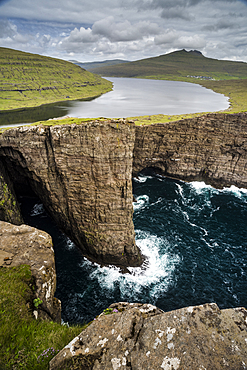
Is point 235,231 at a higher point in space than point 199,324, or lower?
lower

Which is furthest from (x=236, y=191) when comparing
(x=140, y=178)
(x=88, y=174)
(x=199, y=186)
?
(x=88, y=174)

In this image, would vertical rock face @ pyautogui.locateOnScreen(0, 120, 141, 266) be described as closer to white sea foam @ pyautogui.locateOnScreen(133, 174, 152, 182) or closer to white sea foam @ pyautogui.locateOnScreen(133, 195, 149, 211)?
white sea foam @ pyautogui.locateOnScreen(133, 195, 149, 211)

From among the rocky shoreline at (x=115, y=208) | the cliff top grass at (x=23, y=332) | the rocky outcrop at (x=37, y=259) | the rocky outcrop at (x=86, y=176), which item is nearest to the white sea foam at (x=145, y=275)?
the rocky outcrop at (x=86, y=176)

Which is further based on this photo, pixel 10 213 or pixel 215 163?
pixel 215 163

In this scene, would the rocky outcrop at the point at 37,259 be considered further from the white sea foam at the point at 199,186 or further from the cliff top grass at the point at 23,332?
the white sea foam at the point at 199,186

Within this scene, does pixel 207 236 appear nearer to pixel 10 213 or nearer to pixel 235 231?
pixel 235 231

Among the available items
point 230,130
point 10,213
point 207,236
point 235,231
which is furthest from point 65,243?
point 230,130
